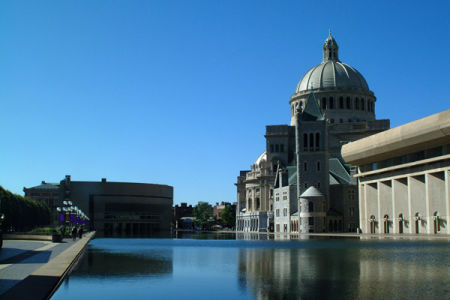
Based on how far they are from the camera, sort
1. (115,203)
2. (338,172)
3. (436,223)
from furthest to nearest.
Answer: (115,203) < (338,172) < (436,223)

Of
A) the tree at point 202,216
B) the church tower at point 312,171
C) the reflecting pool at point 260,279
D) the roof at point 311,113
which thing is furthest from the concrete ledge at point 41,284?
the tree at point 202,216

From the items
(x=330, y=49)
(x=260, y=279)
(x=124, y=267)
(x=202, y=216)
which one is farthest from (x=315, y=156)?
(x=260, y=279)

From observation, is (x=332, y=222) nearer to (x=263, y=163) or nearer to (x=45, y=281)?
(x=263, y=163)

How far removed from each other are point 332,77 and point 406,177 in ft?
158

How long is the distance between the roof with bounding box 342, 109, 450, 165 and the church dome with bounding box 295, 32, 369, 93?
109 ft

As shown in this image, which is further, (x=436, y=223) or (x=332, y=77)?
(x=332, y=77)

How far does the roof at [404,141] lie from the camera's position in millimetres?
70062

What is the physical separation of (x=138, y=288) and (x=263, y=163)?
362 ft

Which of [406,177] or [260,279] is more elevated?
[406,177]

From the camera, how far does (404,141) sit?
257ft

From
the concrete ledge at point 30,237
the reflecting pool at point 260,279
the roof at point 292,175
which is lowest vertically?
the reflecting pool at point 260,279

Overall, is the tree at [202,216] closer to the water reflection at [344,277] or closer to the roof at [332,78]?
the roof at [332,78]

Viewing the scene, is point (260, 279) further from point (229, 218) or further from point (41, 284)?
point (229, 218)

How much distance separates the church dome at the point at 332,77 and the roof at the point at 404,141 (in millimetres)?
33205
